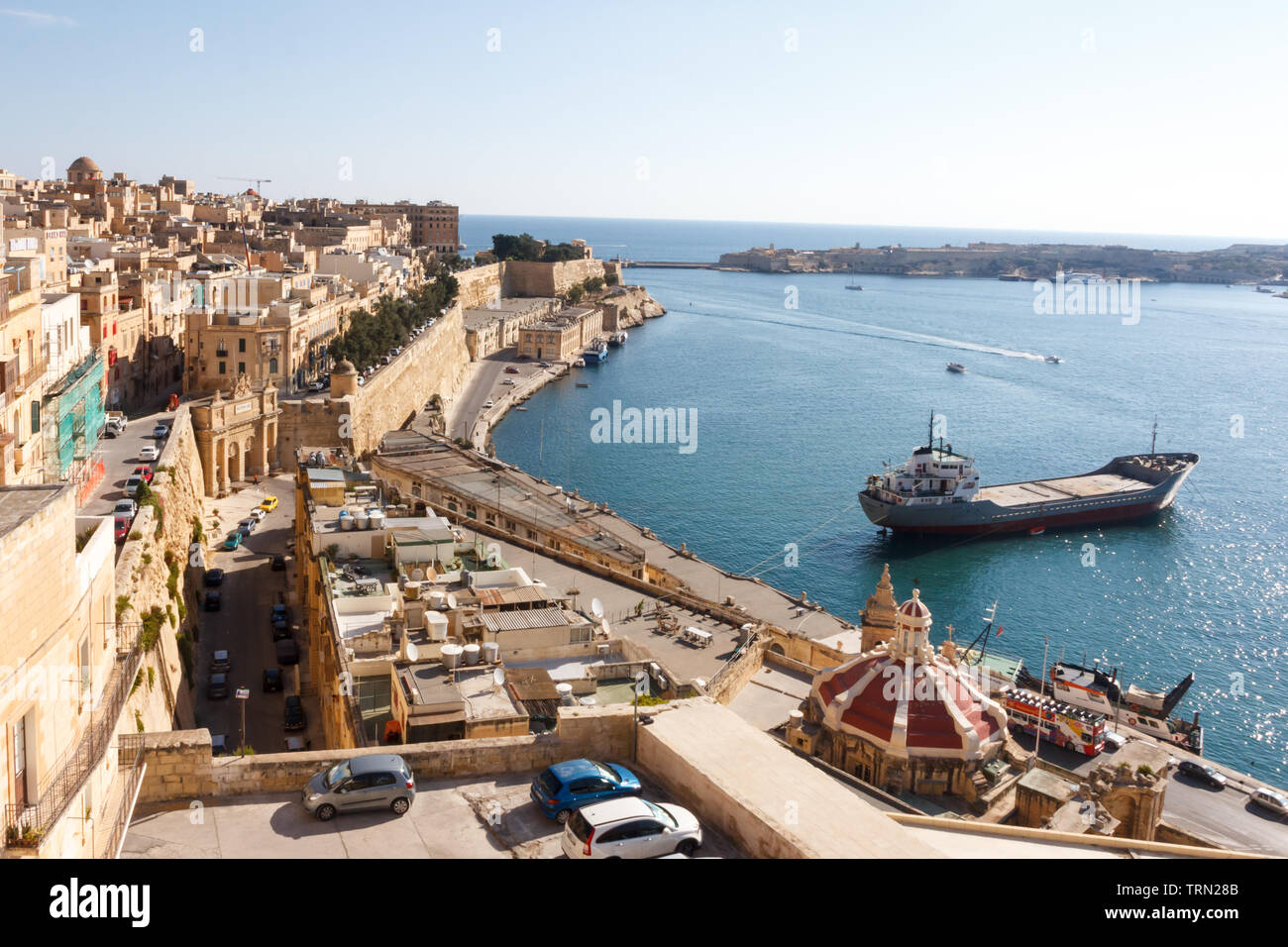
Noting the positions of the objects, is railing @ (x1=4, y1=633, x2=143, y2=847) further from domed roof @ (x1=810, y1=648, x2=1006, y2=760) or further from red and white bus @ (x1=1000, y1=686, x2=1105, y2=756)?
red and white bus @ (x1=1000, y1=686, x2=1105, y2=756)

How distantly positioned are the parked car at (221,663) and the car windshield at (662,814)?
16.4m

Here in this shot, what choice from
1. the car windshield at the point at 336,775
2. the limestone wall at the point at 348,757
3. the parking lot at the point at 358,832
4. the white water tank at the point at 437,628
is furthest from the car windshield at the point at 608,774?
the white water tank at the point at 437,628

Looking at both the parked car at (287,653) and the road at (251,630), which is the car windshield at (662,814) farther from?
the parked car at (287,653)

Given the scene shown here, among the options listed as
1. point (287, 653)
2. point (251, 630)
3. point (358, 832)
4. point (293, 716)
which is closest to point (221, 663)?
point (287, 653)

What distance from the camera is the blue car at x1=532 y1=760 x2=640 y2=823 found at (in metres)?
7.83

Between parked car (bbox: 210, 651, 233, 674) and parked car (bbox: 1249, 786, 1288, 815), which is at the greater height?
parked car (bbox: 210, 651, 233, 674)

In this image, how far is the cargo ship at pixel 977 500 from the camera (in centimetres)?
4397

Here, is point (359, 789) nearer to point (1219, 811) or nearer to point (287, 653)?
point (287, 653)

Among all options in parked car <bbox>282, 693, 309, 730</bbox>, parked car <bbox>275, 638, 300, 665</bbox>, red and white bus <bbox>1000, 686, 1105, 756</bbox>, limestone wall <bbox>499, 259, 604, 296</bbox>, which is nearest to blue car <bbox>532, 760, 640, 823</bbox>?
parked car <bbox>282, 693, 309, 730</bbox>

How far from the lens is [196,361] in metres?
36.9

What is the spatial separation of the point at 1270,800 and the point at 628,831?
18.3 meters

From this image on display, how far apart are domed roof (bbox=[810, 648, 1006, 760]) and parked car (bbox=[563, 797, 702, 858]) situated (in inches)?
349
